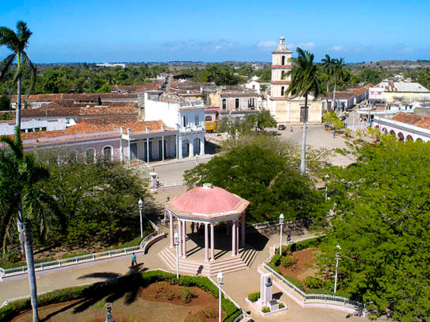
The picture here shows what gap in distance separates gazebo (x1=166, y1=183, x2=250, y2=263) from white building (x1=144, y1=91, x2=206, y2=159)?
23.3m

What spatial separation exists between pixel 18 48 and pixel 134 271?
13.8 m

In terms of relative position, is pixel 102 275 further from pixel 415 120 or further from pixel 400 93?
pixel 400 93

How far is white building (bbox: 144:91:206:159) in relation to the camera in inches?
1811

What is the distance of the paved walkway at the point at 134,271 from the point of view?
723 inches

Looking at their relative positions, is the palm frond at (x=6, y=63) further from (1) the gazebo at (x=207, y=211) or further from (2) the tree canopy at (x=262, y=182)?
(2) the tree canopy at (x=262, y=182)

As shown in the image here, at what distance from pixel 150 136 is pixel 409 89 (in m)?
66.7

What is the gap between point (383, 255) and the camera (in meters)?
16.4

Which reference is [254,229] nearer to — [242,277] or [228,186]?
[228,186]

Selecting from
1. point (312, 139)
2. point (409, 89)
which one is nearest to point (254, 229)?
point (312, 139)

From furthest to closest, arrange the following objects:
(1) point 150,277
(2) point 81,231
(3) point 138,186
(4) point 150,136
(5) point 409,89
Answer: (5) point 409,89, (4) point 150,136, (3) point 138,186, (2) point 81,231, (1) point 150,277

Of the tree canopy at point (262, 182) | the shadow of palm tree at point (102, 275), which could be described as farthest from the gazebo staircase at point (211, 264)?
the tree canopy at point (262, 182)

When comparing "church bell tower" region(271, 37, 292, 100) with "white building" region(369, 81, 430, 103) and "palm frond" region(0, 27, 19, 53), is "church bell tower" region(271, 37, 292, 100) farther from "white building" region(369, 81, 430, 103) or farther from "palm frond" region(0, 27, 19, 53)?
"palm frond" region(0, 27, 19, 53)

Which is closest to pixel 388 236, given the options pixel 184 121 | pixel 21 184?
pixel 21 184

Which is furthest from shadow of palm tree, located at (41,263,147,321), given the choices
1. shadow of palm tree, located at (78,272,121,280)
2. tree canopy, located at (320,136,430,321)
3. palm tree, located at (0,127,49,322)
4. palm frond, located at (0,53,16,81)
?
palm frond, located at (0,53,16,81)
